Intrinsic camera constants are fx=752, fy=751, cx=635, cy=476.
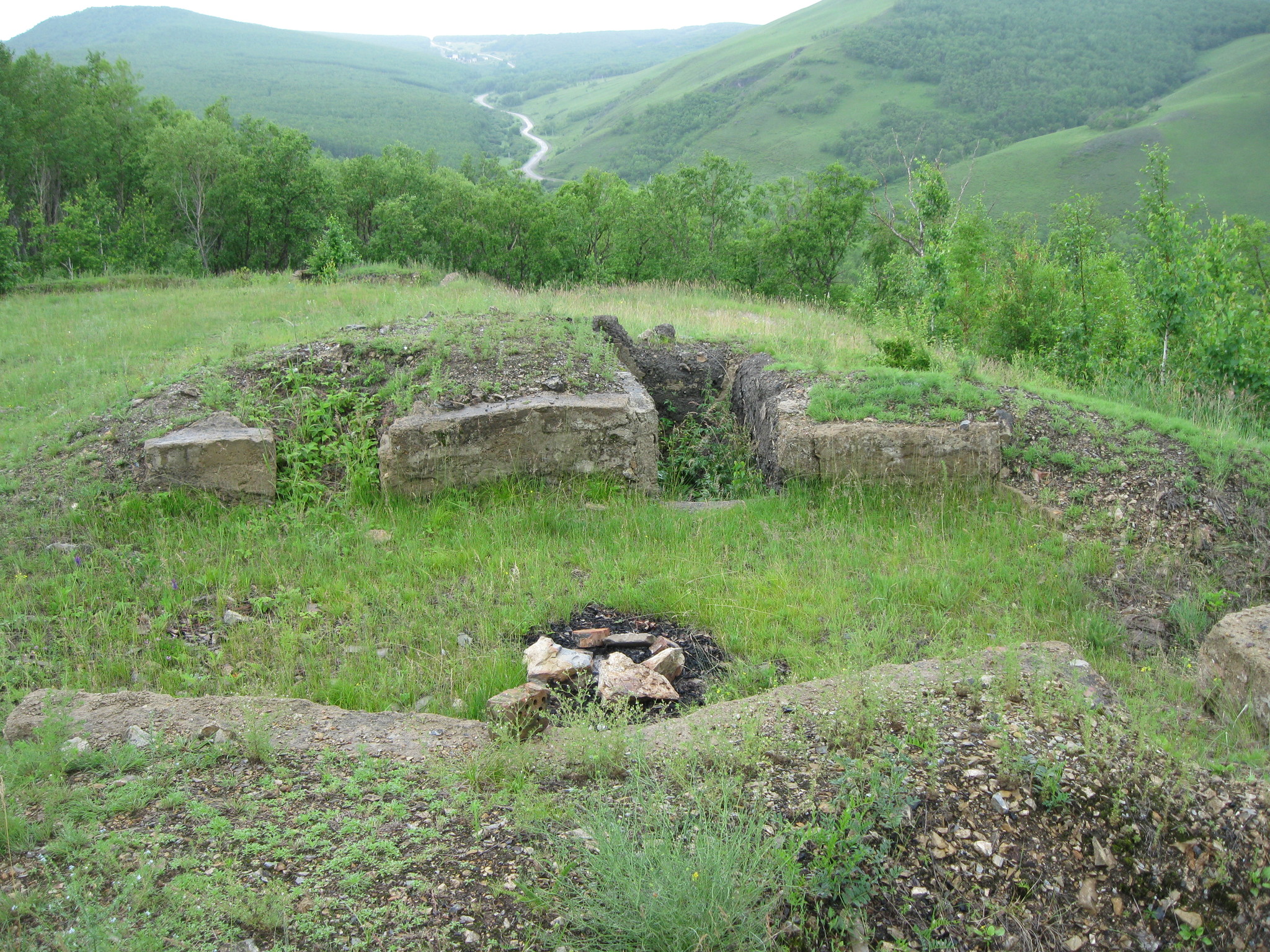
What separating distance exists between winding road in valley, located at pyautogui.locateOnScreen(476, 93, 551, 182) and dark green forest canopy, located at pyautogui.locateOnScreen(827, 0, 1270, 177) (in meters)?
41.5

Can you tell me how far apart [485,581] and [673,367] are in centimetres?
503

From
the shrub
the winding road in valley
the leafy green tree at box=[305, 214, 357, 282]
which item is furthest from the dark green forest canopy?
the shrub

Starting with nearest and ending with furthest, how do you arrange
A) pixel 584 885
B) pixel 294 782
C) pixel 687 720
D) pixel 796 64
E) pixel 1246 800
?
pixel 584 885, pixel 1246 800, pixel 294 782, pixel 687 720, pixel 796 64

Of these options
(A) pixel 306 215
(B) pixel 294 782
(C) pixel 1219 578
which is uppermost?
(A) pixel 306 215

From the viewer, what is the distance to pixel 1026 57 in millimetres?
134625

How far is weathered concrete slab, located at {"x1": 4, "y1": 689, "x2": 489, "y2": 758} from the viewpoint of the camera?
3869 mm

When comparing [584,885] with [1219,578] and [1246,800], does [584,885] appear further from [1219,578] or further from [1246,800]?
[1219,578]

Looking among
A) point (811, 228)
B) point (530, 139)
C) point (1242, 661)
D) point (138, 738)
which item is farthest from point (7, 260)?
point (530, 139)

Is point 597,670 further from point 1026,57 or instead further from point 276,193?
point 1026,57

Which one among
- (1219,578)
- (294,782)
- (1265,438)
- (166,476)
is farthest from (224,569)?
(1265,438)

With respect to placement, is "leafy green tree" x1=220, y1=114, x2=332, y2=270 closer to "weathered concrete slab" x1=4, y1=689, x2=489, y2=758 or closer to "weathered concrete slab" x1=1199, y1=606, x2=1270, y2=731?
"weathered concrete slab" x1=4, y1=689, x2=489, y2=758

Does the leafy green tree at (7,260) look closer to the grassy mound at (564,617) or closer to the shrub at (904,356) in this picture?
the grassy mound at (564,617)

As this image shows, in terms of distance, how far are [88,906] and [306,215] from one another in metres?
26.7

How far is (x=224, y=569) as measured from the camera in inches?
239
